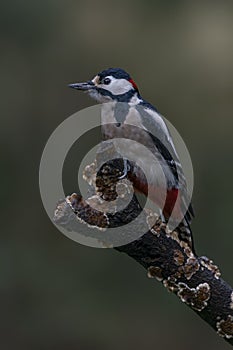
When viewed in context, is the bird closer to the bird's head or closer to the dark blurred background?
the bird's head

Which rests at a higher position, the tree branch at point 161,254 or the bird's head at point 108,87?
the bird's head at point 108,87

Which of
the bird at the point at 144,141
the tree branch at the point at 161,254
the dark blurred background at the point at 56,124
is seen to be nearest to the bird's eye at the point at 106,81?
the bird at the point at 144,141

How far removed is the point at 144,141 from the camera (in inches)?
Result: 107

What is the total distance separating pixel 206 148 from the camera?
547cm

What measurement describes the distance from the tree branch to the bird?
1.56ft

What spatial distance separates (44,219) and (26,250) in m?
0.30

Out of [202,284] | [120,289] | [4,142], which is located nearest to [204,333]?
[120,289]

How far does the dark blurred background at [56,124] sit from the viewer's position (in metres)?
5.31

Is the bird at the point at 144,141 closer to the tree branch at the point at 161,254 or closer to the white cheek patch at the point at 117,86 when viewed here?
Result: the white cheek patch at the point at 117,86

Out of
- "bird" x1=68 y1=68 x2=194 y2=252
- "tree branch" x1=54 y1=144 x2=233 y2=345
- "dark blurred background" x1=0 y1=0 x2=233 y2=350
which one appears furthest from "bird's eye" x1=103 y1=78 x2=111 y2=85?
"dark blurred background" x1=0 y1=0 x2=233 y2=350

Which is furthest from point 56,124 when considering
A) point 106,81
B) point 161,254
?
point 161,254

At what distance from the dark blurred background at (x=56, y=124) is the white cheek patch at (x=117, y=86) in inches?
95.3

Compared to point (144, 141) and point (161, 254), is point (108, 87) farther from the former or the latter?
point (161, 254)

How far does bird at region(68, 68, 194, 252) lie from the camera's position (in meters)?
2.59
